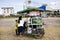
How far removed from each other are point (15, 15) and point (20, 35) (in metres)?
0.38

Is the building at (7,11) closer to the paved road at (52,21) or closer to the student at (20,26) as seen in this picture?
the student at (20,26)

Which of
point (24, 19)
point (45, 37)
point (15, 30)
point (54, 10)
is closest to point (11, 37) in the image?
point (15, 30)

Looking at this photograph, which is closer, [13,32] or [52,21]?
[52,21]

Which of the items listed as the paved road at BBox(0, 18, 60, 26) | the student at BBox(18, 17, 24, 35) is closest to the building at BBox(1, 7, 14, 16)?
the paved road at BBox(0, 18, 60, 26)

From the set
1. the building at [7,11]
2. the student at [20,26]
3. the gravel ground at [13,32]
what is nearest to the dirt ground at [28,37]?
the gravel ground at [13,32]

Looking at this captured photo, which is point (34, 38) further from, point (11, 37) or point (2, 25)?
point (2, 25)

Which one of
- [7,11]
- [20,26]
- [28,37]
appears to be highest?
[7,11]

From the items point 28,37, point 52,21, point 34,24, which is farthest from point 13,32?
point 52,21

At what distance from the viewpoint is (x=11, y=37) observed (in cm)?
309

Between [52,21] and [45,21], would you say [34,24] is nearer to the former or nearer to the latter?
[45,21]

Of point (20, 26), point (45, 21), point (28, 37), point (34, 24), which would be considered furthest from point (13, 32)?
point (45, 21)

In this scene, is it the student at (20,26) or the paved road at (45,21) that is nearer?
the paved road at (45,21)

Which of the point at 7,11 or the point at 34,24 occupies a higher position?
the point at 7,11

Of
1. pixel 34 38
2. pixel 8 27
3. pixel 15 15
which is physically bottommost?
pixel 34 38
